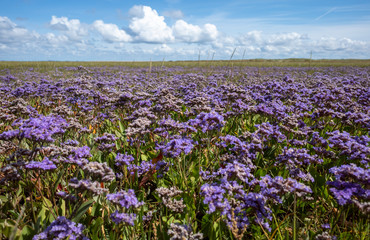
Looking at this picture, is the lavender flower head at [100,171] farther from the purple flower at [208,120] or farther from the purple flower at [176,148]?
the purple flower at [208,120]

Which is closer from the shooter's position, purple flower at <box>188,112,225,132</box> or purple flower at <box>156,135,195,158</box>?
purple flower at <box>156,135,195,158</box>

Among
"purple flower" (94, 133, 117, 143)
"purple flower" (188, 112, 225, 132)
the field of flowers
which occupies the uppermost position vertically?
"purple flower" (188, 112, 225, 132)

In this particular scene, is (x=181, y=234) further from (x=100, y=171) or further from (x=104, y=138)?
(x=104, y=138)

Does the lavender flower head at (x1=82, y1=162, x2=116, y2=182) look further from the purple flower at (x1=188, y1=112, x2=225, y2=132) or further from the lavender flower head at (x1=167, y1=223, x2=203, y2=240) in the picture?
the purple flower at (x1=188, y1=112, x2=225, y2=132)

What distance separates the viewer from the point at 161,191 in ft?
10.1

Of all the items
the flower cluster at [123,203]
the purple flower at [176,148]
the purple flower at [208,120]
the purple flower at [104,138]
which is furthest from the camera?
the purple flower at [208,120]

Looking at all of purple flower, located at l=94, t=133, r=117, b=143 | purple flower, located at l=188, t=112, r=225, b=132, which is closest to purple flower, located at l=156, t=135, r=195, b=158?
purple flower, located at l=188, t=112, r=225, b=132

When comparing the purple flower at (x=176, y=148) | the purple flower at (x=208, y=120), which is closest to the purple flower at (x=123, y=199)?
the purple flower at (x=176, y=148)

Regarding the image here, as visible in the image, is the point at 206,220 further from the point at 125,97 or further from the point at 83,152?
the point at 125,97

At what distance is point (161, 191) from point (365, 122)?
5.52m

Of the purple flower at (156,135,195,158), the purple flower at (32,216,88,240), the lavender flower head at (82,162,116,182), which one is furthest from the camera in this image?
the purple flower at (156,135,195,158)

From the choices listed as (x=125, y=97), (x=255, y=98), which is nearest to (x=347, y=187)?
(x=125, y=97)

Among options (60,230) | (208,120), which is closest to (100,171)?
(60,230)

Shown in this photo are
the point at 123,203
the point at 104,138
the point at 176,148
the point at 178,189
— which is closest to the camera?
the point at 123,203
